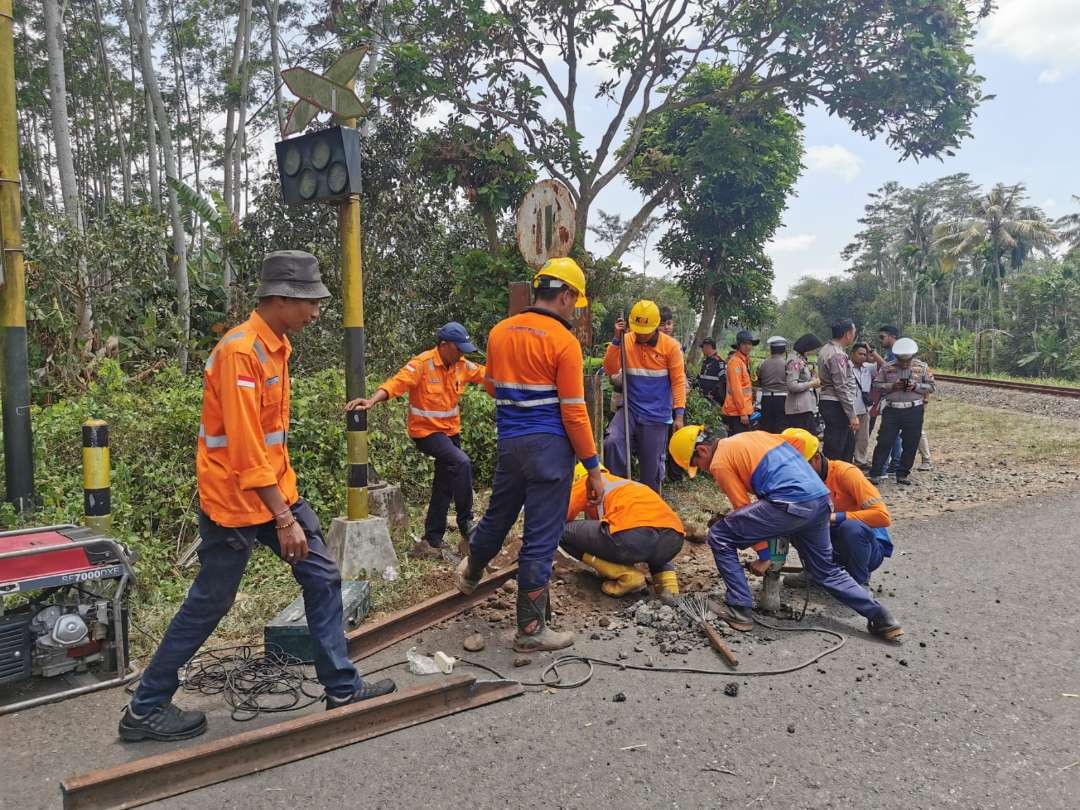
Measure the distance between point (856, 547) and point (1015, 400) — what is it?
16.6 m

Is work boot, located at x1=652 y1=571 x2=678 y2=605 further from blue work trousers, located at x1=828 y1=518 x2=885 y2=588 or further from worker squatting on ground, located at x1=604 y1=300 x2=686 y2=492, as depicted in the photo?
worker squatting on ground, located at x1=604 y1=300 x2=686 y2=492

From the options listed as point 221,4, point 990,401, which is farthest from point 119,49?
point 990,401

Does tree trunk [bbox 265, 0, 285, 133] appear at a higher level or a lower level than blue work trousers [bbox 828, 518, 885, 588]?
higher

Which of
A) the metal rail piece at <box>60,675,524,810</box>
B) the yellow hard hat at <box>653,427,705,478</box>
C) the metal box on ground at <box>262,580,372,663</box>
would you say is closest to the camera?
the metal rail piece at <box>60,675,524,810</box>

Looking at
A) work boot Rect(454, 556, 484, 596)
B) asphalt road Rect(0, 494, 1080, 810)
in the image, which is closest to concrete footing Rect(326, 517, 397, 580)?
work boot Rect(454, 556, 484, 596)

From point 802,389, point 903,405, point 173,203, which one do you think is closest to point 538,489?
point 802,389

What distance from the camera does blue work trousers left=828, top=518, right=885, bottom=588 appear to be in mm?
4941

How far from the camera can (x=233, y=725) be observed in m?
3.44

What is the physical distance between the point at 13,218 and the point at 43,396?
5488 millimetres

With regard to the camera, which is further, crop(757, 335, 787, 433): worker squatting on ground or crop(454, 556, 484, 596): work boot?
crop(757, 335, 787, 433): worker squatting on ground

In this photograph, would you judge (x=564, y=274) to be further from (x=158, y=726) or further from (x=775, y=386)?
(x=775, y=386)

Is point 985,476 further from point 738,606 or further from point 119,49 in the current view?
point 119,49

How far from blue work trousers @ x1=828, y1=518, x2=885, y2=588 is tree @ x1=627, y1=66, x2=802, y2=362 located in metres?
10.6

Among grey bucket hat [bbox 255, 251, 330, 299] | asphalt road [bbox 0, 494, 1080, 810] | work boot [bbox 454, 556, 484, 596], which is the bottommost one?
asphalt road [bbox 0, 494, 1080, 810]
